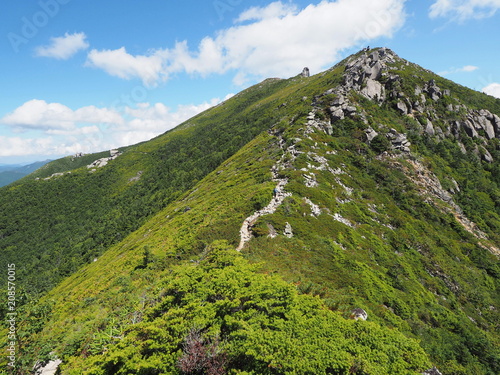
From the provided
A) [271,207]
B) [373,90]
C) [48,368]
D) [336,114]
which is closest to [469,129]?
[373,90]

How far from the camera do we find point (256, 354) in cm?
952

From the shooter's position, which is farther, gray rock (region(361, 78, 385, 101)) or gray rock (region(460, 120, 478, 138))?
gray rock (region(361, 78, 385, 101))

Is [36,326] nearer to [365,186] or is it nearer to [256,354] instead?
[256,354]

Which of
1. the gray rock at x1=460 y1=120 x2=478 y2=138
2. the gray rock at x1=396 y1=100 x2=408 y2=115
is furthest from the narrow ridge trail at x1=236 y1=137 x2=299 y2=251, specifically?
the gray rock at x1=460 y1=120 x2=478 y2=138

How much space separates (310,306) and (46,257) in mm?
166230

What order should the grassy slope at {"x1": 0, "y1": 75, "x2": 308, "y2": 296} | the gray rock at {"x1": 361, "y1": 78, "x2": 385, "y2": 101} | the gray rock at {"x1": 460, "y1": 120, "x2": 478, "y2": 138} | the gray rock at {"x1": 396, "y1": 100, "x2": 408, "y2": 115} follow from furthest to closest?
the grassy slope at {"x1": 0, "y1": 75, "x2": 308, "y2": 296} → the gray rock at {"x1": 361, "y1": 78, "x2": 385, "y2": 101} → the gray rock at {"x1": 460, "y1": 120, "x2": 478, "y2": 138} → the gray rock at {"x1": 396, "y1": 100, "x2": 408, "y2": 115}

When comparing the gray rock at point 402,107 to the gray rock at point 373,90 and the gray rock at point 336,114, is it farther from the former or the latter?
the gray rock at point 336,114

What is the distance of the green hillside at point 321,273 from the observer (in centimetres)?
1071

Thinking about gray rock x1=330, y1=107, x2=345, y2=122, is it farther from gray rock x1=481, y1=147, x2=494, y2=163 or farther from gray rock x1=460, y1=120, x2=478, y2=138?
gray rock x1=460, y1=120, x2=478, y2=138

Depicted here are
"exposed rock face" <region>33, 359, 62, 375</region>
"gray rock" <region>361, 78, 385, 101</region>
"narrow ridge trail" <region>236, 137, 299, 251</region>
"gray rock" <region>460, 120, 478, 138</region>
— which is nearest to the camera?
"exposed rock face" <region>33, 359, 62, 375</region>

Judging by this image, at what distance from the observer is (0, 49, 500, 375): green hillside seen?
1071 cm

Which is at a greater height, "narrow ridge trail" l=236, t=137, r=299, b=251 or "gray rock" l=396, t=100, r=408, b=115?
"gray rock" l=396, t=100, r=408, b=115

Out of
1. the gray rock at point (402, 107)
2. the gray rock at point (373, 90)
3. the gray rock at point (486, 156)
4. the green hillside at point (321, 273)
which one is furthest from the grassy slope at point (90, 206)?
the gray rock at point (486, 156)

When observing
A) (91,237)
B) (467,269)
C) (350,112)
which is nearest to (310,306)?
(467,269)
